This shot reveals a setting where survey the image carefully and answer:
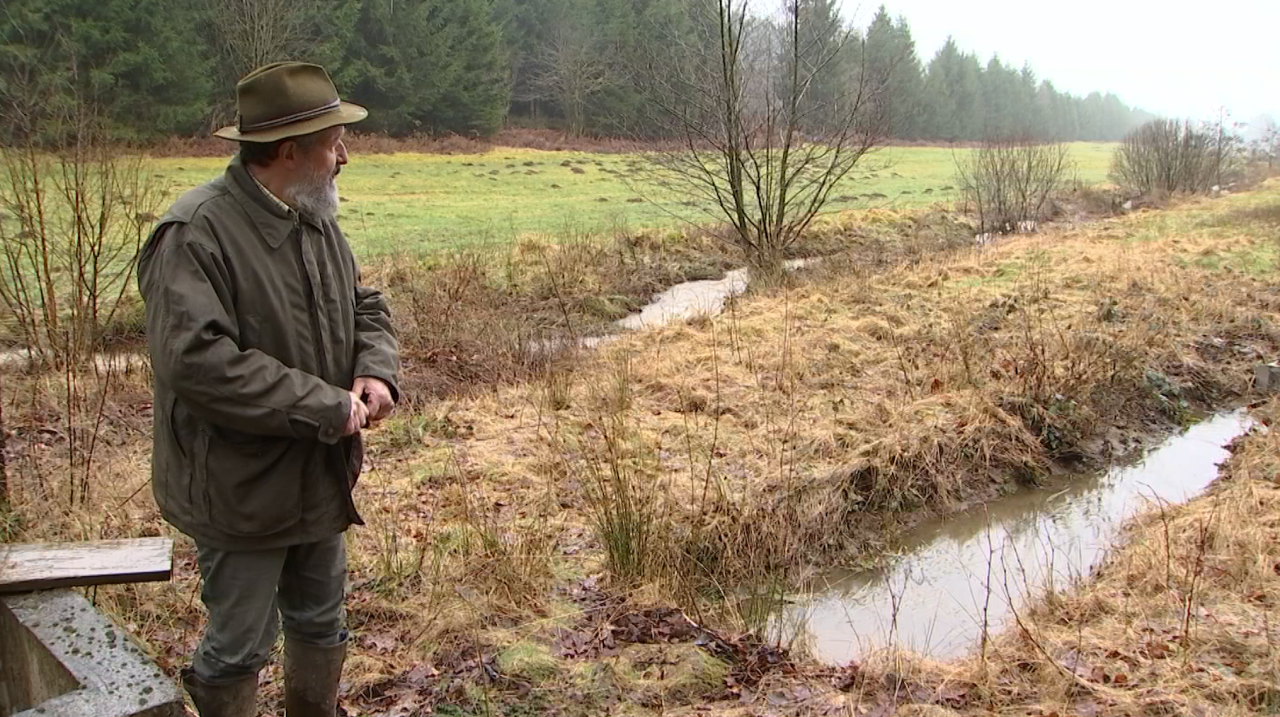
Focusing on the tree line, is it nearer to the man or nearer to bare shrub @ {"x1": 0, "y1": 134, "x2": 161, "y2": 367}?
bare shrub @ {"x1": 0, "y1": 134, "x2": 161, "y2": 367}

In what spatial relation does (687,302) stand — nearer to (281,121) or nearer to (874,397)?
(874,397)

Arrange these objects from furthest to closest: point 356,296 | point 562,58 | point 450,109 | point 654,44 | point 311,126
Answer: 1. point 562,58
2. point 450,109
3. point 654,44
4. point 356,296
5. point 311,126

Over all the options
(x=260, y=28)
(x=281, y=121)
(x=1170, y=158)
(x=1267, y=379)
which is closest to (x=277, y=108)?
(x=281, y=121)

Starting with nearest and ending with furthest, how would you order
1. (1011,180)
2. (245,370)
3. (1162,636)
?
(245,370) < (1162,636) < (1011,180)

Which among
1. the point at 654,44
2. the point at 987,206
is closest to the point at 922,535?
the point at 654,44

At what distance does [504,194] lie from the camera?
24031 mm

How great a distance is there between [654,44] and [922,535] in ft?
33.4

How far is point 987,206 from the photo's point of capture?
1975 cm

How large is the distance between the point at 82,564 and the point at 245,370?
1.16 meters

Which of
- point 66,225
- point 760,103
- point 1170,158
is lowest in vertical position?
point 66,225

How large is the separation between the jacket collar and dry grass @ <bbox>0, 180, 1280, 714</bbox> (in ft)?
6.17

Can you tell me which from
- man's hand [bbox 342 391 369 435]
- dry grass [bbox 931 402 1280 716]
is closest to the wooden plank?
man's hand [bbox 342 391 369 435]

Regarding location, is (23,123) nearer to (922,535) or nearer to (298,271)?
(298,271)

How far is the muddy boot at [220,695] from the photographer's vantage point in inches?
95.7
